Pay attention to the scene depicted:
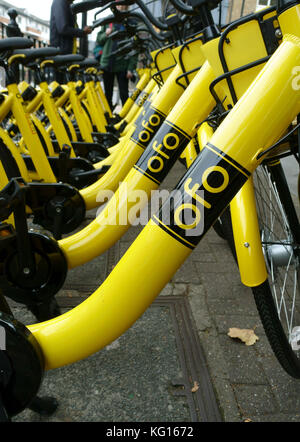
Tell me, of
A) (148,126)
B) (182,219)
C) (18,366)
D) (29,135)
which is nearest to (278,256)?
(182,219)

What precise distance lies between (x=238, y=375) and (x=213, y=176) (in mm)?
1015

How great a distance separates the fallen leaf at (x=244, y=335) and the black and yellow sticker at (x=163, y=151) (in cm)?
80

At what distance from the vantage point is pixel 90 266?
2355 mm

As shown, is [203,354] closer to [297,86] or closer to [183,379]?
[183,379]

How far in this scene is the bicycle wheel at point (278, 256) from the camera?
1.22 meters

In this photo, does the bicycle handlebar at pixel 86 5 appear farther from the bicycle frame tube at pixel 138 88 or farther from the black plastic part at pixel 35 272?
the bicycle frame tube at pixel 138 88

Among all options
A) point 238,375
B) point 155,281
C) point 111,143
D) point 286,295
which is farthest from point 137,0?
point 111,143

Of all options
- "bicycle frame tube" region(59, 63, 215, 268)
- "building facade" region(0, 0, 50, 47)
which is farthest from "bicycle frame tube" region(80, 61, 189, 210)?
"building facade" region(0, 0, 50, 47)

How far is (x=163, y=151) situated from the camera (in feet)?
4.80

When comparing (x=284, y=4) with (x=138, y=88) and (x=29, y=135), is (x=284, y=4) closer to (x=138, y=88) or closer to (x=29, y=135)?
(x=29, y=135)

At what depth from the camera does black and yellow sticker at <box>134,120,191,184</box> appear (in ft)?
4.66

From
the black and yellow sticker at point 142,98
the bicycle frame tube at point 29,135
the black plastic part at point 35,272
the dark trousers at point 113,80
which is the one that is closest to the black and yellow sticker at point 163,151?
the black plastic part at point 35,272

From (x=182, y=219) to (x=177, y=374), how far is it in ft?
2.88

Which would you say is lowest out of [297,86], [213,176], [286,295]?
[286,295]
